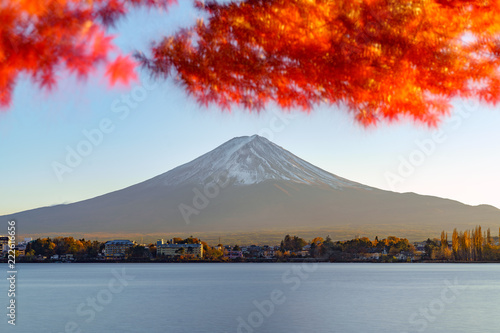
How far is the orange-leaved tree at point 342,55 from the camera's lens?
4359 mm

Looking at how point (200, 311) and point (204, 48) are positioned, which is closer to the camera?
point (204, 48)

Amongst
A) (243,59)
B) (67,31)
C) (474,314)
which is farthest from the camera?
(474,314)

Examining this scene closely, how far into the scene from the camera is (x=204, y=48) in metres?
4.75

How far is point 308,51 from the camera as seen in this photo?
4496mm

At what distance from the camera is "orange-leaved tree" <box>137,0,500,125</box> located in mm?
4359

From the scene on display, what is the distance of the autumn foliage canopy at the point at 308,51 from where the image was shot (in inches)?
170

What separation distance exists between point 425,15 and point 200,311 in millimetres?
39589

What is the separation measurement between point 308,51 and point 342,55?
0.85 feet

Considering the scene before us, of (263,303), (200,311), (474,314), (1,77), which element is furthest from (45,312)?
(1,77)

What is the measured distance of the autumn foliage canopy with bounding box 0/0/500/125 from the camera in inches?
170

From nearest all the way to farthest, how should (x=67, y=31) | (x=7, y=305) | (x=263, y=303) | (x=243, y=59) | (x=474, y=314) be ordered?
(x=67, y=31), (x=243, y=59), (x=474, y=314), (x=7, y=305), (x=263, y=303)

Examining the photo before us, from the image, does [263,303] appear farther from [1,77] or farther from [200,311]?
[1,77]

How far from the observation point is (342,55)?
4.52 m

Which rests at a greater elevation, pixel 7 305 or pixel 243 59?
pixel 243 59
